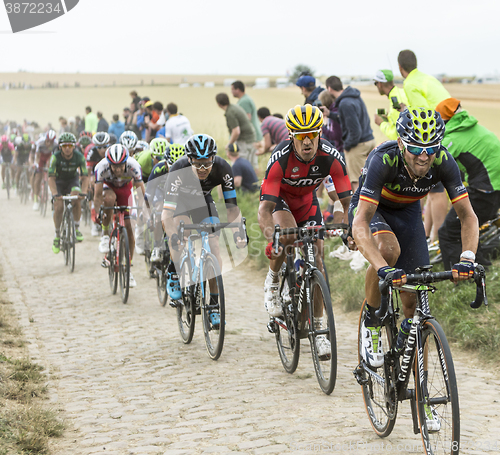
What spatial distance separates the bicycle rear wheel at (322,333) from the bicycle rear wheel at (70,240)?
24.8 ft

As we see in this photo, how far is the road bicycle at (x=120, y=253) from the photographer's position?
31.9 feet

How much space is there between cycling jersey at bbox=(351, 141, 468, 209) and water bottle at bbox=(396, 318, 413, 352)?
0.84 metres

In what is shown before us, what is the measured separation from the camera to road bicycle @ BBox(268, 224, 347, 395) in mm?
A: 5574

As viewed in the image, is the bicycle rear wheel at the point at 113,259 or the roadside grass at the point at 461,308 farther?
the bicycle rear wheel at the point at 113,259

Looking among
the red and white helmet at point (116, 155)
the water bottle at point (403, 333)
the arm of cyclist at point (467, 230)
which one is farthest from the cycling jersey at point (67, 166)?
the arm of cyclist at point (467, 230)

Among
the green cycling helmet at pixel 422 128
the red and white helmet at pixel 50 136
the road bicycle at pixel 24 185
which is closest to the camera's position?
the green cycling helmet at pixel 422 128

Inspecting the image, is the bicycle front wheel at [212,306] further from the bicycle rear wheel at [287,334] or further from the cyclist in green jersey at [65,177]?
the cyclist in green jersey at [65,177]

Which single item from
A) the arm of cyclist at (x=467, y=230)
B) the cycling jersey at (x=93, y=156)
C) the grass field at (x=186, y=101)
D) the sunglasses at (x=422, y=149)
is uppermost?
the grass field at (x=186, y=101)

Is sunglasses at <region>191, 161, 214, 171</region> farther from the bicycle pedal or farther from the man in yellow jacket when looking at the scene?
the man in yellow jacket

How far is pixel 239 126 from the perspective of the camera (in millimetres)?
14570

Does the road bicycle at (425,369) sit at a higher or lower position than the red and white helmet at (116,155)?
lower

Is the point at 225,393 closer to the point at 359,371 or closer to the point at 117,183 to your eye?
the point at 359,371

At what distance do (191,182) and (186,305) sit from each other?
1.49 metres

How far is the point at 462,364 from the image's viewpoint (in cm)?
674
